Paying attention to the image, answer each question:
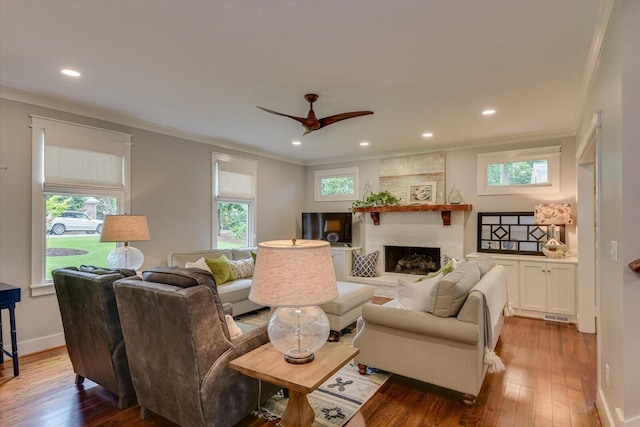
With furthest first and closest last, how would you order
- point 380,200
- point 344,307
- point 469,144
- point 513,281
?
→ point 380,200, point 469,144, point 513,281, point 344,307

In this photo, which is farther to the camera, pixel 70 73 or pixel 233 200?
pixel 233 200

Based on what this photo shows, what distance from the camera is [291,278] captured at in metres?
1.64

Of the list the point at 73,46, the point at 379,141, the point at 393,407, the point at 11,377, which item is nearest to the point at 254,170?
the point at 379,141

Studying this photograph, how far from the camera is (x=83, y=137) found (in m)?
3.86

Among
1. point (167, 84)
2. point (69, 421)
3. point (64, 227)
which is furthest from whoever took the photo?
point (64, 227)

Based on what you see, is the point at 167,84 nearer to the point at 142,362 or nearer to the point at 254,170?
the point at 142,362

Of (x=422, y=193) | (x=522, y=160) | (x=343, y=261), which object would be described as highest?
(x=522, y=160)

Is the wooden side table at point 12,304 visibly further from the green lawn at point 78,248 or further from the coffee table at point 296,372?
the coffee table at point 296,372

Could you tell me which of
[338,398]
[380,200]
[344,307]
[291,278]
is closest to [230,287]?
[344,307]

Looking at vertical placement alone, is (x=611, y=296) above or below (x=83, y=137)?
below

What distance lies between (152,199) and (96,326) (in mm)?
2428

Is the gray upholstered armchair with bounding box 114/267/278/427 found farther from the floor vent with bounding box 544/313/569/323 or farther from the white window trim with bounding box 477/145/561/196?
the white window trim with bounding box 477/145/561/196

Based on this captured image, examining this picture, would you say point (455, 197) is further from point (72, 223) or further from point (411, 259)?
point (72, 223)

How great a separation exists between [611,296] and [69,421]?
3.67 meters
